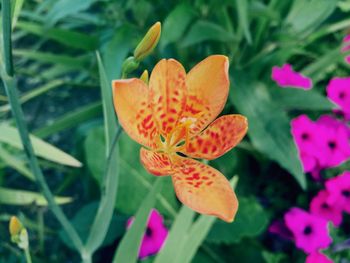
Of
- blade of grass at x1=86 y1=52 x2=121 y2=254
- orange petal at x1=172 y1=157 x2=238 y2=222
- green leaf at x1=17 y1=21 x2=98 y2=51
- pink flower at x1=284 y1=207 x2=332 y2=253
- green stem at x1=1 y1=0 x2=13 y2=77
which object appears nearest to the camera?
orange petal at x1=172 y1=157 x2=238 y2=222

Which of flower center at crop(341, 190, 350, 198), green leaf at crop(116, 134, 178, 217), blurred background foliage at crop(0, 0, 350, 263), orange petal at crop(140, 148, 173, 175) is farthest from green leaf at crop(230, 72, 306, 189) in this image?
orange petal at crop(140, 148, 173, 175)

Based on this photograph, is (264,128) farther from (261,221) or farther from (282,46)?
(282,46)

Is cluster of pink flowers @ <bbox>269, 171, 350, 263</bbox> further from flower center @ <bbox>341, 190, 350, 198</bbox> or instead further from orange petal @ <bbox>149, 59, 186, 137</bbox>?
orange petal @ <bbox>149, 59, 186, 137</bbox>

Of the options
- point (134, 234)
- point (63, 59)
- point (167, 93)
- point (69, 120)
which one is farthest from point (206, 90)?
point (63, 59)

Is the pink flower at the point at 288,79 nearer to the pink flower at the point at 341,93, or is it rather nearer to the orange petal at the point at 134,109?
the pink flower at the point at 341,93

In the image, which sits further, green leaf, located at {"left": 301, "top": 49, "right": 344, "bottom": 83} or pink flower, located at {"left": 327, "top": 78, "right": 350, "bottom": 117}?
green leaf, located at {"left": 301, "top": 49, "right": 344, "bottom": 83}

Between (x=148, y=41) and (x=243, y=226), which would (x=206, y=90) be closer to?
(x=148, y=41)

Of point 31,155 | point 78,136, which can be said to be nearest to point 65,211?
point 78,136
